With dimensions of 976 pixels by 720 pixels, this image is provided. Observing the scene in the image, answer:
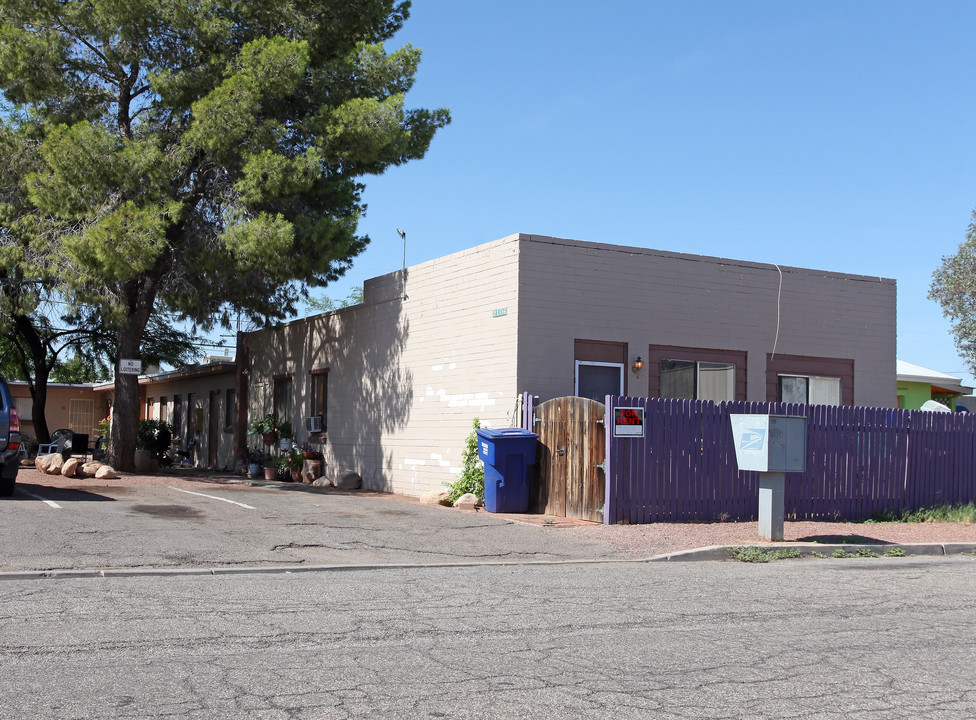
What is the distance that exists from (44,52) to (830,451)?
55.6ft

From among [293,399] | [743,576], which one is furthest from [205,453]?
[743,576]

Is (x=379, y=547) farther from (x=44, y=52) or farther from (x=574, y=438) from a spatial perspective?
(x=44, y=52)

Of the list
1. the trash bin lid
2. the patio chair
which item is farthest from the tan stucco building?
the patio chair

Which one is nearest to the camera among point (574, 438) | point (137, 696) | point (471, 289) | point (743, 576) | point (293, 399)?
point (137, 696)

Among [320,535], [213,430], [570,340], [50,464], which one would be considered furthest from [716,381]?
[213,430]

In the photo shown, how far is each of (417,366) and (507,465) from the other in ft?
15.2

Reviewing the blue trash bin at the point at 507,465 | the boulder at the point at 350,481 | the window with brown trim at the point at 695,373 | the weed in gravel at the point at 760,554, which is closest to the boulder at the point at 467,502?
the blue trash bin at the point at 507,465

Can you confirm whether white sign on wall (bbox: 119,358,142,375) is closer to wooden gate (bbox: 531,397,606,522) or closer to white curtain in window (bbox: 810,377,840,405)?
wooden gate (bbox: 531,397,606,522)

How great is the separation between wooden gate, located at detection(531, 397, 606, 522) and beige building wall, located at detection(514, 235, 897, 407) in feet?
4.27

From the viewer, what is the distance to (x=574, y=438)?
14.8 m

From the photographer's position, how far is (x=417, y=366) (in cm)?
1942

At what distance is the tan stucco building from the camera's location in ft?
55.5

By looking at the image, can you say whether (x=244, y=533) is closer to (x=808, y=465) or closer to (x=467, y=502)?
(x=467, y=502)

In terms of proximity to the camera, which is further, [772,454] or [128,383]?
[128,383]
